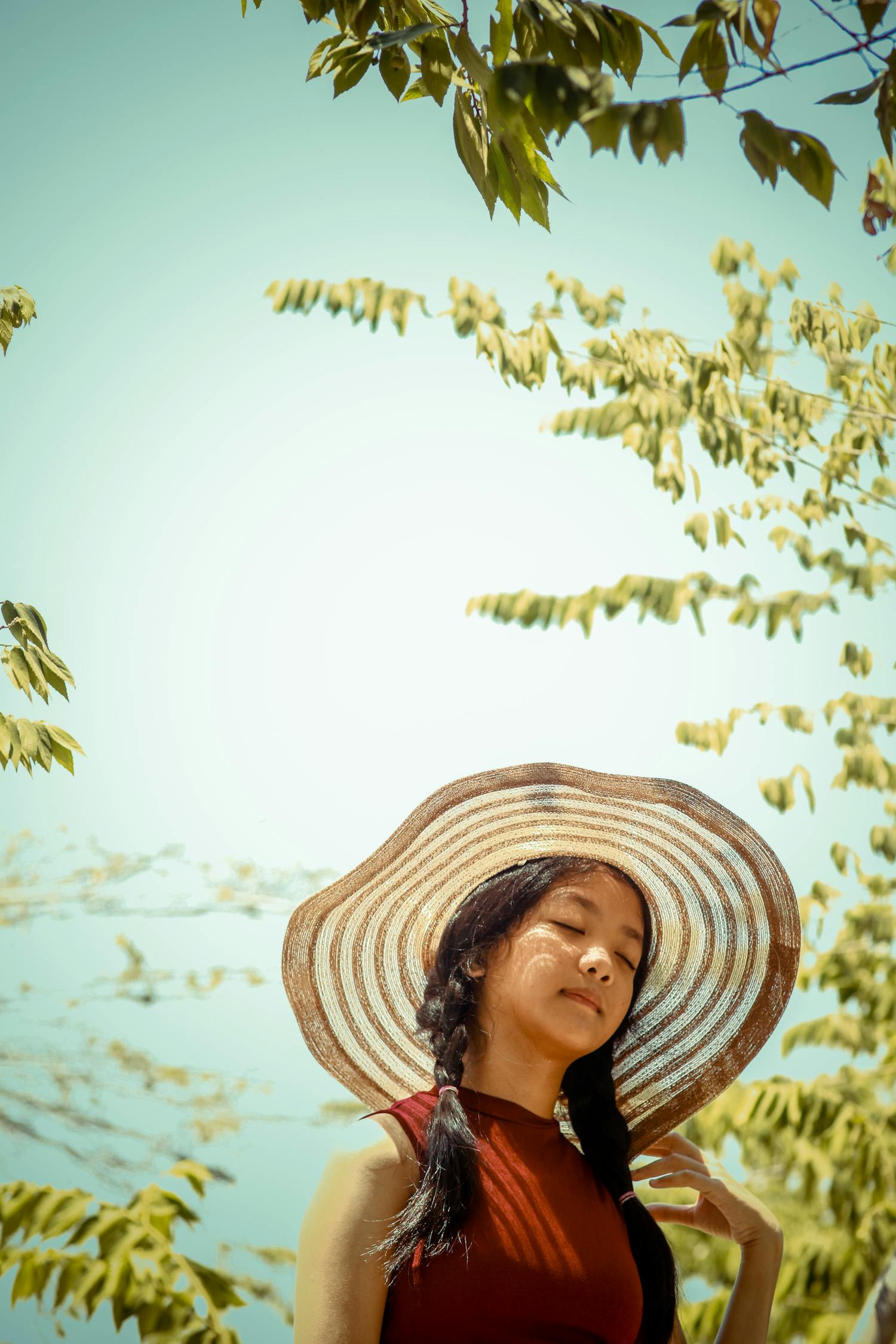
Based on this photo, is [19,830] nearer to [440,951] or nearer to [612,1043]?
[440,951]

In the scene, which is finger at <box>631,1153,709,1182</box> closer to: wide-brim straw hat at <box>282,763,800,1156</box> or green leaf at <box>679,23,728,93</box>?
wide-brim straw hat at <box>282,763,800,1156</box>

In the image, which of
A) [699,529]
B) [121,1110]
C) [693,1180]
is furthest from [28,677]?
[699,529]

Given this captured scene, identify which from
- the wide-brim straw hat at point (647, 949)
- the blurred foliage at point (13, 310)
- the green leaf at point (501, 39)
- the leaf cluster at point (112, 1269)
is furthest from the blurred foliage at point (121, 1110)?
the green leaf at point (501, 39)

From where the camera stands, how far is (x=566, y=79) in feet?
3.13

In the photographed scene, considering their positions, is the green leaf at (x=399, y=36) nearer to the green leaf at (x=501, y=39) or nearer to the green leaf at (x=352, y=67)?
the green leaf at (x=501, y=39)

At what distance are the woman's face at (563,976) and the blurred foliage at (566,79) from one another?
917 mm

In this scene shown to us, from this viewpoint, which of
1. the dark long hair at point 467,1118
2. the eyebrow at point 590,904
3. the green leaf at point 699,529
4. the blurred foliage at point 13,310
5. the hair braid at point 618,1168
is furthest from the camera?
the green leaf at point 699,529

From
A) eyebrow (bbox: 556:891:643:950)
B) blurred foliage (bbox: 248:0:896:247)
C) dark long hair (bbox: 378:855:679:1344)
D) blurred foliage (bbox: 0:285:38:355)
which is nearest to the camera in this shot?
blurred foliage (bbox: 248:0:896:247)

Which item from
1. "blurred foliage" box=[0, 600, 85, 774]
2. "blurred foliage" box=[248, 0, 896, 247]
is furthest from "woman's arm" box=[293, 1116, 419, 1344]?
"blurred foliage" box=[248, 0, 896, 247]

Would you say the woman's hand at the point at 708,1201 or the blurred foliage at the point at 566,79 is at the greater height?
the blurred foliage at the point at 566,79

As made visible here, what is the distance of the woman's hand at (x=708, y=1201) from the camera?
5.16 ft

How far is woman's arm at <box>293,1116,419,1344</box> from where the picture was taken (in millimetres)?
1310

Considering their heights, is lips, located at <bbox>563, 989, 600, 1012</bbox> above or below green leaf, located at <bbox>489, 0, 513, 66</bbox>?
below

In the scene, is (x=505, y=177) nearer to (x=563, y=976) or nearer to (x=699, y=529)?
(x=563, y=976)
